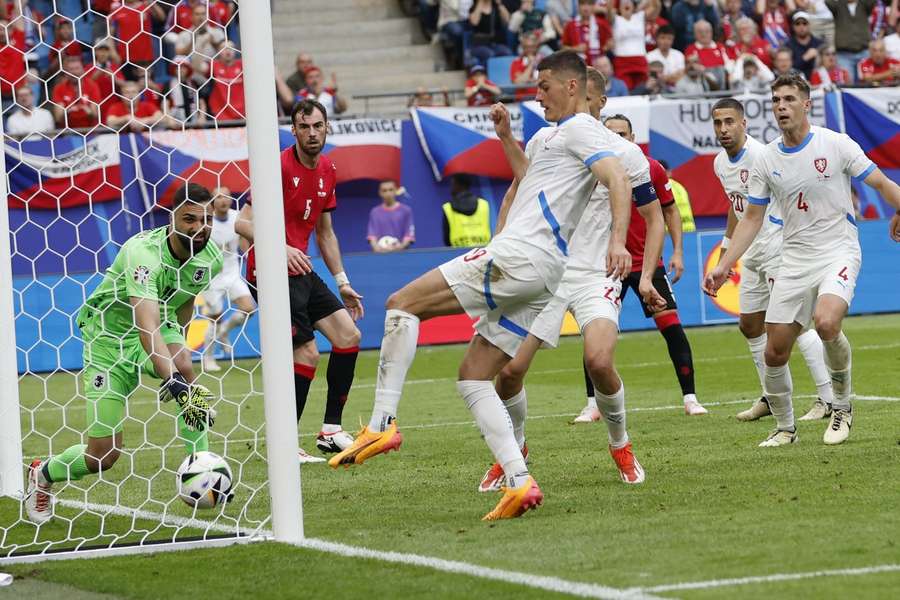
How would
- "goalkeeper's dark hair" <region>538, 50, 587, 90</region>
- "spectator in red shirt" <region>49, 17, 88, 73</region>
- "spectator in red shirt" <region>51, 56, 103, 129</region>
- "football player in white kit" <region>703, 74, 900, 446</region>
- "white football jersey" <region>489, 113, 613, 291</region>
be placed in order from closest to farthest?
"white football jersey" <region>489, 113, 613, 291</region>
"goalkeeper's dark hair" <region>538, 50, 587, 90</region>
"football player in white kit" <region>703, 74, 900, 446</region>
"spectator in red shirt" <region>49, 17, 88, 73</region>
"spectator in red shirt" <region>51, 56, 103, 129</region>

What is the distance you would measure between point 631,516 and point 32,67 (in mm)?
16003

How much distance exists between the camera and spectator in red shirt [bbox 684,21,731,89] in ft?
77.4

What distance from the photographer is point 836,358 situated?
938 cm

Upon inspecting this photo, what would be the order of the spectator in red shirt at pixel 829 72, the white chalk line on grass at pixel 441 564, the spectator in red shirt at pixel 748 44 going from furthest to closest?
the spectator in red shirt at pixel 829 72
the spectator in red shirt at pixel 748 44
the white chalk line on grass at pixel 441 564

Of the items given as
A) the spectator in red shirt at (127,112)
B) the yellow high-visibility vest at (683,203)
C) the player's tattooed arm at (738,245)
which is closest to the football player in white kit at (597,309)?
the player's tattooed arm at (738,245)

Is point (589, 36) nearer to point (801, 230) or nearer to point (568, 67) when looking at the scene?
point (801, 230)

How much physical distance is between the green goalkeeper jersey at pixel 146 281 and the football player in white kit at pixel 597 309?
1642 mm

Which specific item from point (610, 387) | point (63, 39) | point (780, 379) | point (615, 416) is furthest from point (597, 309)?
point (63, 39)

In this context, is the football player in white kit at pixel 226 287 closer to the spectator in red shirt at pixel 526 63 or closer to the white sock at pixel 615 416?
the spectator in red shirt at pixel 526 63

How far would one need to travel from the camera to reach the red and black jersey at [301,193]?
9.82m

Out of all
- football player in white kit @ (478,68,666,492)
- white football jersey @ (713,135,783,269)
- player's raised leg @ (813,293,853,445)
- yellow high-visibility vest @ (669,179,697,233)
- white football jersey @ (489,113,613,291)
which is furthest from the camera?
yellow high-visibility vest @ (669,179,697,233)

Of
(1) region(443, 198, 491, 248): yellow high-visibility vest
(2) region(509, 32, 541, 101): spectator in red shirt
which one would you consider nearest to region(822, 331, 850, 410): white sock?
(1) region(443, 198, 491, 248): yellow high-visibility vest

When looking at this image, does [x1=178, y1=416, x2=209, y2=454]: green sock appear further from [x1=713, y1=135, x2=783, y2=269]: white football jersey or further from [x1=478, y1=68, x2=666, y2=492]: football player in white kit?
[x1=713, y1=135, x2=783, y2=269]: white football jersey

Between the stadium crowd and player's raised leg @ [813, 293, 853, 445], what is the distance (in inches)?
533
